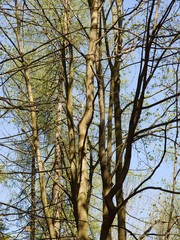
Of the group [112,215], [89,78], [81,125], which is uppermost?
[89,78]

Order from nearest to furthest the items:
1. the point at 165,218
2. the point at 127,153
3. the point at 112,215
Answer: the point at 127,153
the point at 112,215
the point at 165,218

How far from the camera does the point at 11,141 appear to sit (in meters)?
3.10

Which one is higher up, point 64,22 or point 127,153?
point 64,22

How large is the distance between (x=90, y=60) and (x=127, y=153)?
1.16 meters

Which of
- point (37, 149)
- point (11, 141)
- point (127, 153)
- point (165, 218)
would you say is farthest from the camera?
point (165, 218)

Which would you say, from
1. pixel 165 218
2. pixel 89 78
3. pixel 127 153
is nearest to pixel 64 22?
pixel 89 78

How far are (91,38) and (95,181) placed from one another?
5532mm

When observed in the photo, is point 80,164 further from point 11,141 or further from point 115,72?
point 115,72

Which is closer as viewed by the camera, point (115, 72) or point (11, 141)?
point (11, 141)

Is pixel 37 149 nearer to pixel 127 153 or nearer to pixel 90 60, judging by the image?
pixel 90 60

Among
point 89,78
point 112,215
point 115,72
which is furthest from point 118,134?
point 112,215

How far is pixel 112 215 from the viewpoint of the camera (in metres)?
2.07

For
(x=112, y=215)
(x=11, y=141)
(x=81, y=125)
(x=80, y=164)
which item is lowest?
(x=112, y=215)

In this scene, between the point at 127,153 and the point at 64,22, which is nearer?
the point at 127,153
